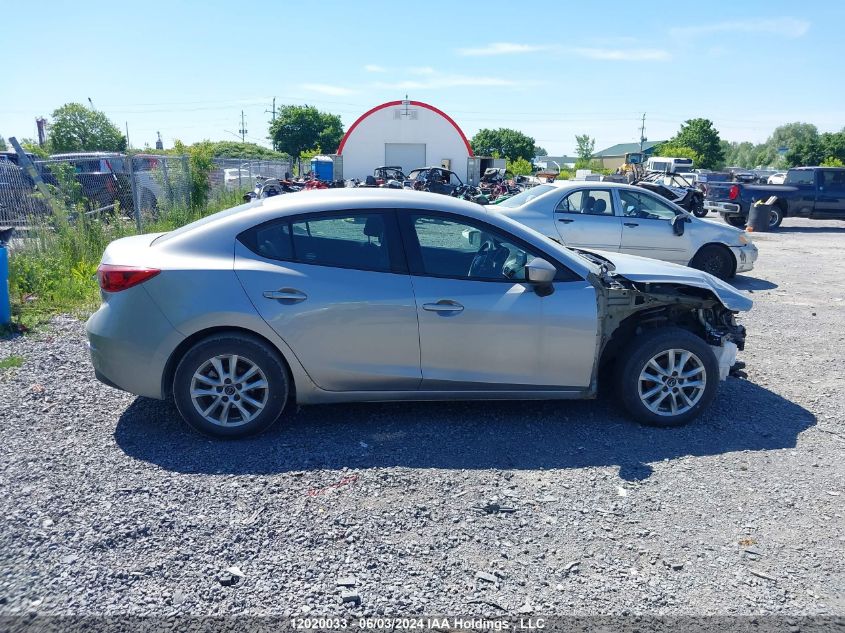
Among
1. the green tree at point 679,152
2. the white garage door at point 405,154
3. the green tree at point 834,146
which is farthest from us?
the green tree at point 679,152

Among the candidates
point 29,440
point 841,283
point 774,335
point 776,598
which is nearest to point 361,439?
point 29,440

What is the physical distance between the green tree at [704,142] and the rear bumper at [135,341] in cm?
8952

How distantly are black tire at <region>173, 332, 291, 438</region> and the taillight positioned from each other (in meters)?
0.56

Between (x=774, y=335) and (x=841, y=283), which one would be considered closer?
(x=774, y=335)

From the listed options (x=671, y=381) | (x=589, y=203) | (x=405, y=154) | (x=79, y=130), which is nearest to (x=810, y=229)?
(x=589, y=203)

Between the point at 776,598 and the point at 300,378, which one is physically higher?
the point at 300,378

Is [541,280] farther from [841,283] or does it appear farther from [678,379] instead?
[841,283]

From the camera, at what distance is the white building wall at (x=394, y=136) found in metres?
40.6

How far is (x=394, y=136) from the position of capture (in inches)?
1610

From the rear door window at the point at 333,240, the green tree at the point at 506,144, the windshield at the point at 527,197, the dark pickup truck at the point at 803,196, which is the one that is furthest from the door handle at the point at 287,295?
the green tree at the point at 506,144

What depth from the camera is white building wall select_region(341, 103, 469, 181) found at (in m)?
40.6

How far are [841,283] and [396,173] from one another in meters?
20.4

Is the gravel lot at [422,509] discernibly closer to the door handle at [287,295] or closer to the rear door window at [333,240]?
the door handle at [287,295]

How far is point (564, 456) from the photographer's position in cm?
444
